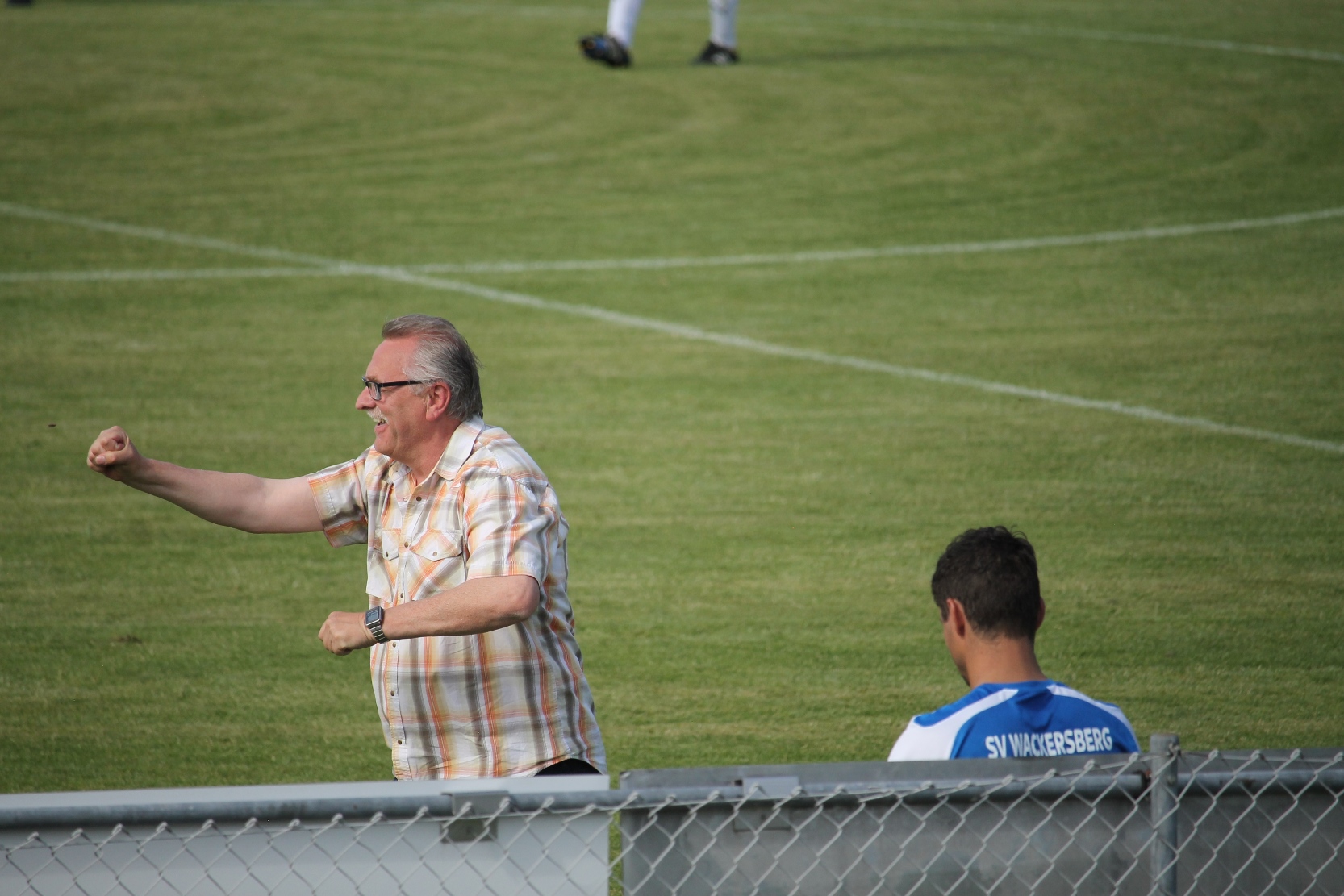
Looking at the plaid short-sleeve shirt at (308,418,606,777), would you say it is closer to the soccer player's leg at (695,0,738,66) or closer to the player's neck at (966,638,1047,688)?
the player's neck at (966,638,1047,688)

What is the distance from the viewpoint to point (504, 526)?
380 centimetres

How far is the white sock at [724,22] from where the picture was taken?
19.4 meters

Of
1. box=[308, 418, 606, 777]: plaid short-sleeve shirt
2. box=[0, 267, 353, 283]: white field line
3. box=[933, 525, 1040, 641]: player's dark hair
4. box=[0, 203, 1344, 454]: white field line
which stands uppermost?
box=[933, 525, 1040, 641]: player's dark hair

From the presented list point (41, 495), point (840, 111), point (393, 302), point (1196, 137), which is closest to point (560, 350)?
point (393, 302)

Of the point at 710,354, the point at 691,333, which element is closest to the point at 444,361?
the point at 710,354

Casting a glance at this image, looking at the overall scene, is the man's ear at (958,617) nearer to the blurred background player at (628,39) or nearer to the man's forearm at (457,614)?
the man's forearm at (457,614)

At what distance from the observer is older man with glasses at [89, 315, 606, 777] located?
371cm

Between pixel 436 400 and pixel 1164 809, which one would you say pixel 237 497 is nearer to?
pixel 436 400

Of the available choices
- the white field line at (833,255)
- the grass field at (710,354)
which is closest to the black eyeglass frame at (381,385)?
the grass field at (710,354)

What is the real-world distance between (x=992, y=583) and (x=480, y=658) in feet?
4.15

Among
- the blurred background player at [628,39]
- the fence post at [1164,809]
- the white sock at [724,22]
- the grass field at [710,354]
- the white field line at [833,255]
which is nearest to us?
the fence post at [1164,809]

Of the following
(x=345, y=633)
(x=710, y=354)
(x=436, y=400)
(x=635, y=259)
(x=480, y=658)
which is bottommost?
(x=710, y=354)

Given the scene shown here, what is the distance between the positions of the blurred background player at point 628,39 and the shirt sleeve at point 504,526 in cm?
1568

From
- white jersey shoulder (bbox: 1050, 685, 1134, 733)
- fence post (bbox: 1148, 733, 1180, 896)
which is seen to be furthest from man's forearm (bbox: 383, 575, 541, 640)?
fence post (bbox: 1148, 733, 1180, 896)
